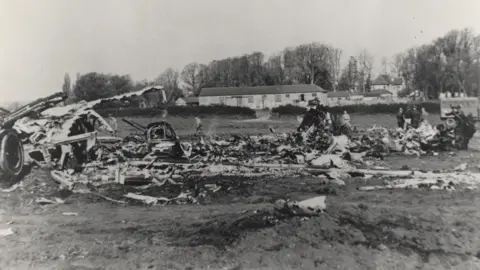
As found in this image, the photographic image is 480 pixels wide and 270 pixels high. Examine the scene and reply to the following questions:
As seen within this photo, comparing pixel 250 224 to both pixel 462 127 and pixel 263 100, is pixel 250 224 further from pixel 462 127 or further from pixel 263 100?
pixel 462 127

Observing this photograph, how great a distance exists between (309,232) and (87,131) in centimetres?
282

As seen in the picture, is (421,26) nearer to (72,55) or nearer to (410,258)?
(410,258)

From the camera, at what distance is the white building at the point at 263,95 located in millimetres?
3945

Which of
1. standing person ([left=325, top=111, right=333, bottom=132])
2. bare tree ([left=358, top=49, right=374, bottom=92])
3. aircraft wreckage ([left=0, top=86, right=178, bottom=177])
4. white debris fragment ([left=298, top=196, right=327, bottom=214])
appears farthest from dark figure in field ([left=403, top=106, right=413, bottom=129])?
aircraft wreckage ([left=0, top=86, right=178, bottom=177])

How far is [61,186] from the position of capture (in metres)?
4.07

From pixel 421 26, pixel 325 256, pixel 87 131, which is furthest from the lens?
pixel 87 131

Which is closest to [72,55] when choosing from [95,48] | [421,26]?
[95,48]

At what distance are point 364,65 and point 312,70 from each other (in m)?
0.62

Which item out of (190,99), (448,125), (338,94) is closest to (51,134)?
(190,99)

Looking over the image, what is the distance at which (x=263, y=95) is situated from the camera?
13.1 ft

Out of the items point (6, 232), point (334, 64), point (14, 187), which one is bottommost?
point (6, 232)

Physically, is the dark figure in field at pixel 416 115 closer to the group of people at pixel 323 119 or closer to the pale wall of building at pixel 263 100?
the group of people at pixel 323 119

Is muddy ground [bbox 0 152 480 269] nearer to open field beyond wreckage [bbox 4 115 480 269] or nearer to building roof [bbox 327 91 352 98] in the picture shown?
open field beyond wreckage [bbox 4 115 480 269]

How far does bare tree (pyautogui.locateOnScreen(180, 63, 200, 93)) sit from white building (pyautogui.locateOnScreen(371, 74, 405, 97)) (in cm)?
211
